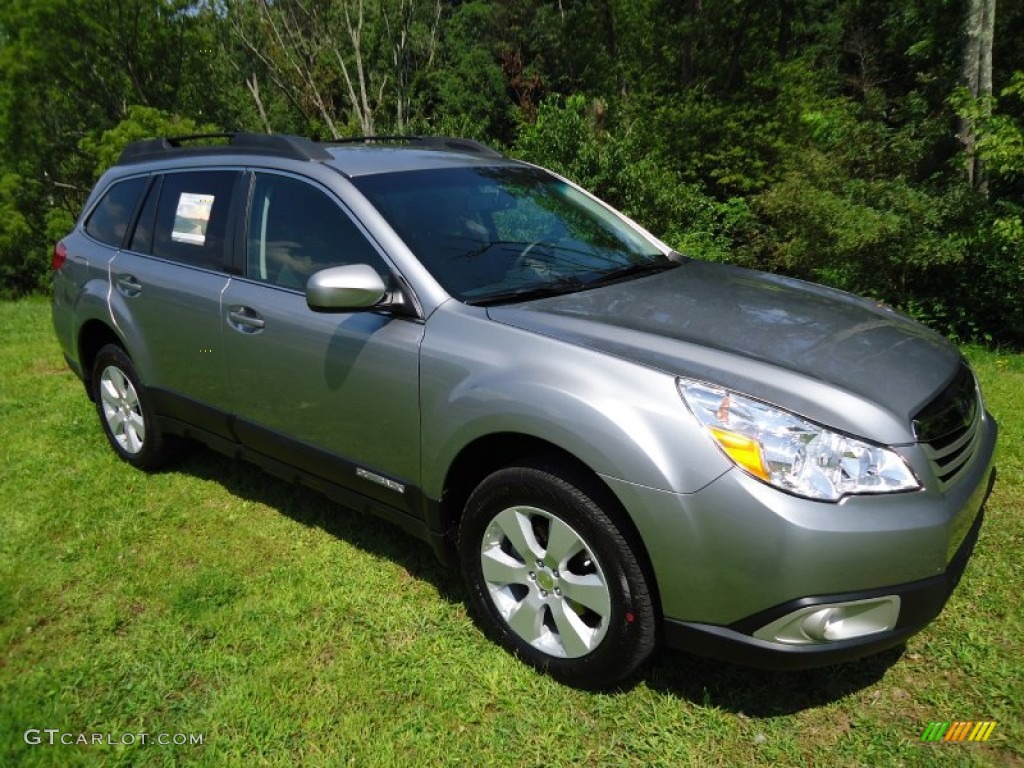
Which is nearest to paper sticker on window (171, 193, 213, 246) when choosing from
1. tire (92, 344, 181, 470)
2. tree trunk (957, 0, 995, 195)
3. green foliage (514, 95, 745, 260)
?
tire (92, 344, 181, 470)

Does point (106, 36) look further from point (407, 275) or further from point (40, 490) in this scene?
point (407, 275)

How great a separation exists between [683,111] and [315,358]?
15.1 meters

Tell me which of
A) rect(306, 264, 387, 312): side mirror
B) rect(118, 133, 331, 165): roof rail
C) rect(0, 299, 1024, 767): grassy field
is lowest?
rect(0, 299, 1024, 767): grassy field

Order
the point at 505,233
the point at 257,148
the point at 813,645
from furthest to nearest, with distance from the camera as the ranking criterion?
the point at 257,148 → the point at 505,233 → the point at 813,645

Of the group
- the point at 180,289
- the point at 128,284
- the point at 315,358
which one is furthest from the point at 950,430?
the point at 128,284

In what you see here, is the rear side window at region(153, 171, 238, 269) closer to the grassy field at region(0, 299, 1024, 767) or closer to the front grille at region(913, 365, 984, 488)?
the grassy field at region(0, 299, 1024, 767)

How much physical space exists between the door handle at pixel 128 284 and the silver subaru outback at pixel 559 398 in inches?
1.0

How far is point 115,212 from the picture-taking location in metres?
4.31

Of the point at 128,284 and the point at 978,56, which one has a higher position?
the point at 978,56

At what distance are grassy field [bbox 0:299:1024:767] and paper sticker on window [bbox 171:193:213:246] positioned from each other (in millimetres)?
1399

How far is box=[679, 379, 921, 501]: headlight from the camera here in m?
2.04

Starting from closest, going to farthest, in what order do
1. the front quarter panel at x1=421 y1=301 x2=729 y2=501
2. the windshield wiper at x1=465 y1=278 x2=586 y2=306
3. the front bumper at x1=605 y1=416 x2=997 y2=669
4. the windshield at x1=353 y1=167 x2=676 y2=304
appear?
the front bumper at x1=605 y1=416 x2=997 y2=669
the front quarter panel at x1=421 y1=301 x2=729 y2=501
the windshield wiper at x1=465 y1=278 x2=586 y2=306
the windshield at x1=353 y1=167 x2=676 y2=304

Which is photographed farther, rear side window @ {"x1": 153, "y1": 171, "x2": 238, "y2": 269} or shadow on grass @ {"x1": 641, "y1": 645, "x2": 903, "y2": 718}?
rear side window @ {"x1": 153, "y1": 171, "x2": 238, "y2": 269}

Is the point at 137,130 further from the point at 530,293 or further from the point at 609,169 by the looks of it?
the point at 530,293
